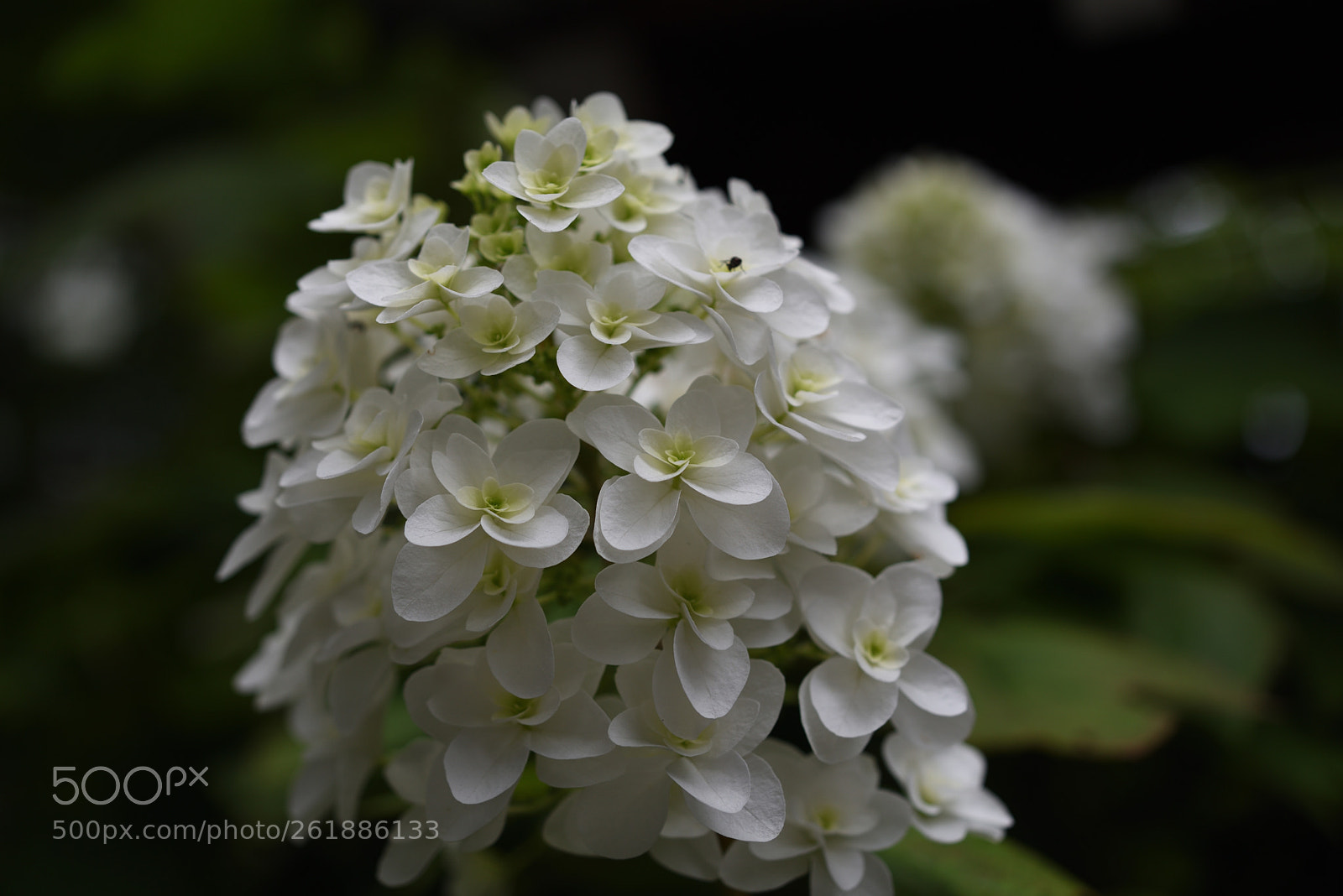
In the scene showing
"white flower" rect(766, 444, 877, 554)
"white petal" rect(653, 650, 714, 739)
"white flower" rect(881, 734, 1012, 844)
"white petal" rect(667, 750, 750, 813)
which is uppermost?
"white flower" rect(766, 444, 877, 554)

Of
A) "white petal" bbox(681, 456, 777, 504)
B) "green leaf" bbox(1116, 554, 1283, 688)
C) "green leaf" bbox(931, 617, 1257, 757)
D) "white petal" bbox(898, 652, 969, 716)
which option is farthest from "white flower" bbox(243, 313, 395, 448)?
"green leaf" bbox(1116, 554, 1283, 688)

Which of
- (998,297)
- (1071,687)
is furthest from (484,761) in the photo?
(998,297)

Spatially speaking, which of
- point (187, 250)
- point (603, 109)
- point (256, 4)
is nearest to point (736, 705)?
point (603, 109)

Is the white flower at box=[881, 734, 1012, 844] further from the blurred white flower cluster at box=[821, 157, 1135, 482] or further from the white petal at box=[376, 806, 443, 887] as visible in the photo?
the blurred white flower cluster at box=[821, 157, 1135, 482]

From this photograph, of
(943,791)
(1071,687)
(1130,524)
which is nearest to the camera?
(943,791)

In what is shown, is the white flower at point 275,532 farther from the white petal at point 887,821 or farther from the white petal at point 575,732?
the white petal at point 887,821

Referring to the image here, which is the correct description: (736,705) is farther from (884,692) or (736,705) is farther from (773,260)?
(773,260)

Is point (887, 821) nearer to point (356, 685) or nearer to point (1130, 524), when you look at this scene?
point (356, 685)

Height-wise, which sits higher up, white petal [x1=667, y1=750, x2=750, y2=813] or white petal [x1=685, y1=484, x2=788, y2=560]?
white petal [x1=685, y1=484, x2=788, y2=560]
